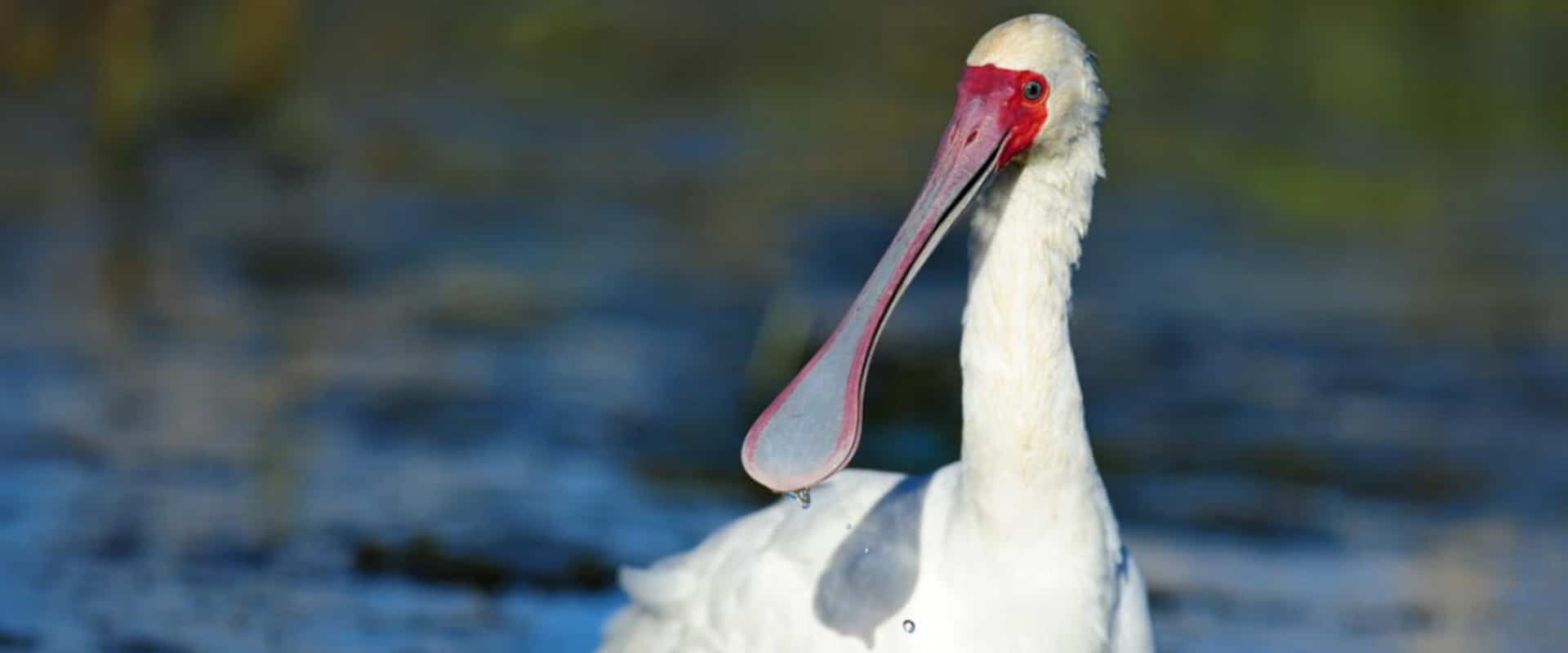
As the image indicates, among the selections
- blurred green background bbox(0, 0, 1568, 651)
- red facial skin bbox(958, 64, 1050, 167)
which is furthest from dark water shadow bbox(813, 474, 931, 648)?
blurred green background bbox(0, 0, 1568, 651)

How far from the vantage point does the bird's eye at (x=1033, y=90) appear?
4.53 m

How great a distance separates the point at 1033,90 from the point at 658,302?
587 cm

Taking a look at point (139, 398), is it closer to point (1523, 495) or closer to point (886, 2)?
point (1523, 495)

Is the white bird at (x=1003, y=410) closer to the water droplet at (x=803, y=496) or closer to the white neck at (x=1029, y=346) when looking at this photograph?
the white neck at (x=1029, y=346)

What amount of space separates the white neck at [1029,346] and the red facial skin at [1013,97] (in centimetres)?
9

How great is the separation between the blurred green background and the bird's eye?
2.47 m

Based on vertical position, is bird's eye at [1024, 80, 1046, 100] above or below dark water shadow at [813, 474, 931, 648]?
above

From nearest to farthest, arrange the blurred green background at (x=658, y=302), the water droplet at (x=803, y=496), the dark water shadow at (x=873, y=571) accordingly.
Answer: the water droplet at (x=803, y=496), the dark water shadow at (x=873, y=571), the blurred green background at (x=658, y=302)

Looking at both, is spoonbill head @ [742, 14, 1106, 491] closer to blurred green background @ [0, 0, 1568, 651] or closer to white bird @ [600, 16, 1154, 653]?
white bird @ [600, 16, 1154, 653]

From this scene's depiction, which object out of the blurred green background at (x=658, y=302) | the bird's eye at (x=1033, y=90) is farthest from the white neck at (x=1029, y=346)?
the blurred green background at (x=658, y=302)

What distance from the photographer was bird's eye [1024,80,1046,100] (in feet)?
14.9

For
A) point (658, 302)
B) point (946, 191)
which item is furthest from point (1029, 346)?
point (658, 302)

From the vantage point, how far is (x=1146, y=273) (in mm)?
11094

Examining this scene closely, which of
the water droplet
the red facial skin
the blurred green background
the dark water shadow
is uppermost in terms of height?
the blurred green background
